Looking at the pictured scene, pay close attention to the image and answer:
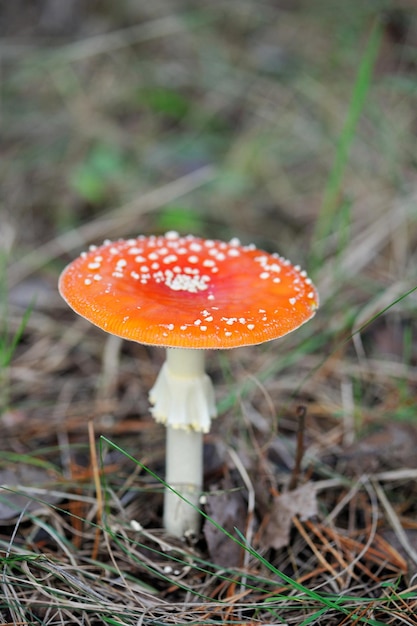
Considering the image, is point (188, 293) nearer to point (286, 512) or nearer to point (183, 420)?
point (183, 420)

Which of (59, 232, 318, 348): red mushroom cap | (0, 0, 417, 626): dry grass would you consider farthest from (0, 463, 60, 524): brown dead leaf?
(59, 232, 318, 348): red mushroom cap

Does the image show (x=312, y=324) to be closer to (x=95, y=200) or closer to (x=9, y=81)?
(x=95, y=200)

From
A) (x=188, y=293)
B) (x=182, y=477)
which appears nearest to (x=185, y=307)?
(x=188, y=293)

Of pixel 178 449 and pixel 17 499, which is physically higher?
pixel 178 449

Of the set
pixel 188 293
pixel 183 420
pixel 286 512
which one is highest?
pixel 188 293

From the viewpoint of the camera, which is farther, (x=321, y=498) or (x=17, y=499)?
(x=321, y=498)

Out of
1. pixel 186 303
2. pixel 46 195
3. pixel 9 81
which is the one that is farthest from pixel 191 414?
pixel 9 81

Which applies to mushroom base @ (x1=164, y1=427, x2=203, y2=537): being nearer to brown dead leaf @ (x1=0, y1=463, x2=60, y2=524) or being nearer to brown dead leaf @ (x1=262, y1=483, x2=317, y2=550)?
brown dead leaf @ (x1=262, y1=483, x2=317, y2=550)
